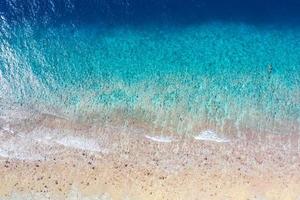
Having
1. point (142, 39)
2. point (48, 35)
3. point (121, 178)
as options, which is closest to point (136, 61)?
point (142, 39)

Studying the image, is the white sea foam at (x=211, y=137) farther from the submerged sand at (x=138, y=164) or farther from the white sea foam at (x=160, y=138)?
the white sea foam at (x=160, y=138)

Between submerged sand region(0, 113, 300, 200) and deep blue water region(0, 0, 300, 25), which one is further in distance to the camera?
deep blue water region(0, 0, 300, 25)

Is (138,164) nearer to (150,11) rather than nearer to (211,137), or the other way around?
(211,137)

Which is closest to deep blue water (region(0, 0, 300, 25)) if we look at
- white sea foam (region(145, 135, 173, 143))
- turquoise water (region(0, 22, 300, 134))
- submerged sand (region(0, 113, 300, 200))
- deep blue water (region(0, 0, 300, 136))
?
deep blue water (region(0, 0, 300, 136))

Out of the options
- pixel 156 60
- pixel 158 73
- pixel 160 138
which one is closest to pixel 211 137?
pixel 160 138

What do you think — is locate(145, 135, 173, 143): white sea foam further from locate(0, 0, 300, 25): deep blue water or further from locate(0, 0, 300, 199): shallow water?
locate(0, 0, 300, 25): deep blue water

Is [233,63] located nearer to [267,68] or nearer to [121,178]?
[267,68]

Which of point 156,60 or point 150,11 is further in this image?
point 150,11
